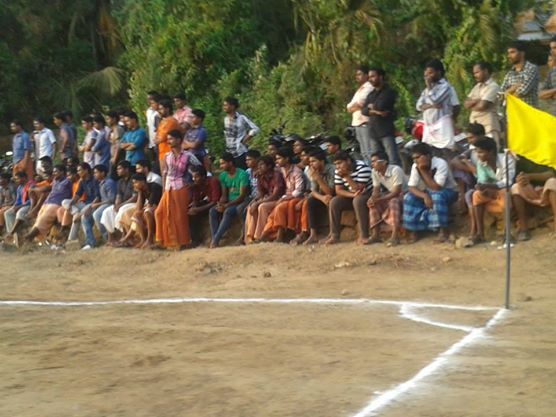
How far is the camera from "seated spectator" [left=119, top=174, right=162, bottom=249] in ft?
43.3

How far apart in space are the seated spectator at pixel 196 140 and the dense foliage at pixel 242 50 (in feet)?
6.81

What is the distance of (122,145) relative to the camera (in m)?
14.2

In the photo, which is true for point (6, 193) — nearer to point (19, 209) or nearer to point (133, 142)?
point (19, 209)

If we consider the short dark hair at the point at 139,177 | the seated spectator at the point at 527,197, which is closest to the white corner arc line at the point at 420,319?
the seated spectator at the point at 527,197

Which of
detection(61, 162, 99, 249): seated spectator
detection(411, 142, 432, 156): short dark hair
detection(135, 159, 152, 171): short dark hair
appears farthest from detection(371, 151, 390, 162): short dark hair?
detection(61, 162, 99, 249): seated spectator

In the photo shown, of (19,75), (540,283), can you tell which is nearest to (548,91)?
(540,283)

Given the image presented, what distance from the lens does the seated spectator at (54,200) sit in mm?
14953

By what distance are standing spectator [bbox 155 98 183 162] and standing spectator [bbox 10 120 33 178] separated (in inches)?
156

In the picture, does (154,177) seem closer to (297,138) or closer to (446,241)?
(297,138)

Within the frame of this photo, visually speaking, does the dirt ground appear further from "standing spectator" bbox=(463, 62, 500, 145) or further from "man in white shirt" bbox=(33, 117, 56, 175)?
"man in white shirt" bbox=(33, 117, 56, 175)

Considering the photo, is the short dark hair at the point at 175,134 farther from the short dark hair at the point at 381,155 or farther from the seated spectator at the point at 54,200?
the short dark hair at the point at 381,155

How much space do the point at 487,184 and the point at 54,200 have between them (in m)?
7.64

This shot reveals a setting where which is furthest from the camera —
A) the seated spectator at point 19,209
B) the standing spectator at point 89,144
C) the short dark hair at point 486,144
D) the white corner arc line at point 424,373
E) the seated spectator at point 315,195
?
the seated spectator at point 19,209

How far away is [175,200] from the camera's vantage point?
1278 centimetres
